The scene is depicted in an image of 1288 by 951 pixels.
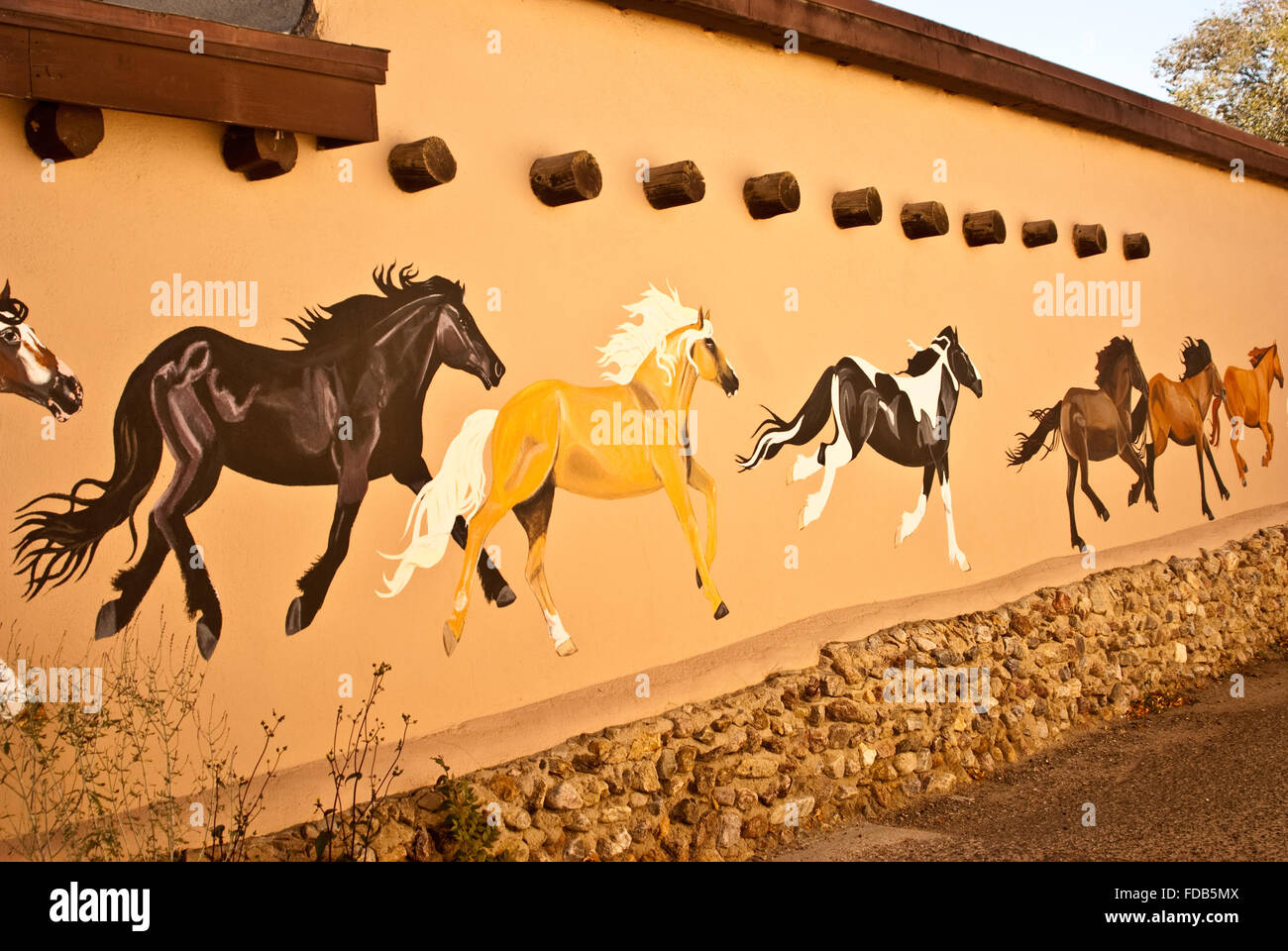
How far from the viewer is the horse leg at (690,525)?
6207 mm

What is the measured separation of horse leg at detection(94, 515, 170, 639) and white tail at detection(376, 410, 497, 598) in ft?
3.04

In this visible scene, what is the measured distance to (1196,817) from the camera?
22.2 feet

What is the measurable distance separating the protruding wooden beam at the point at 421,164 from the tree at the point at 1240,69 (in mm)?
22746

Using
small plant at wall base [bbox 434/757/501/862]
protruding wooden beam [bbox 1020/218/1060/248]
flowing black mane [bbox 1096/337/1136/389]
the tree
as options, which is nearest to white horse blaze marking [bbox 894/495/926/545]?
protruding wooden beam [bbox 1020/218/1060/248]

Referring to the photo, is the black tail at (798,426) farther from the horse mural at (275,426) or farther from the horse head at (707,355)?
the horse mural at (275,426)

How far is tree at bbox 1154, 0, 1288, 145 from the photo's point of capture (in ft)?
78.5

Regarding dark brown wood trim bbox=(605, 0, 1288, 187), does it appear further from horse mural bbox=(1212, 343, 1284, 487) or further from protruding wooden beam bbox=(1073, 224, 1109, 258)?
horse mural bbox=(1212, 343, 1284, 487)

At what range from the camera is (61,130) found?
403 cm

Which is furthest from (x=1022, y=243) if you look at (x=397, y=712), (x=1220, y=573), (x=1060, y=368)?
(x=397, y=712)

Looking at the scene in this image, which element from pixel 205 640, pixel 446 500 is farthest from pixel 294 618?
pixel 446 500

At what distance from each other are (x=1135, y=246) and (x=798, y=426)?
4.43 m

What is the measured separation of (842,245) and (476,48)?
271cm

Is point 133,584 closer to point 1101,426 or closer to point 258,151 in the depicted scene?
point 258,151
